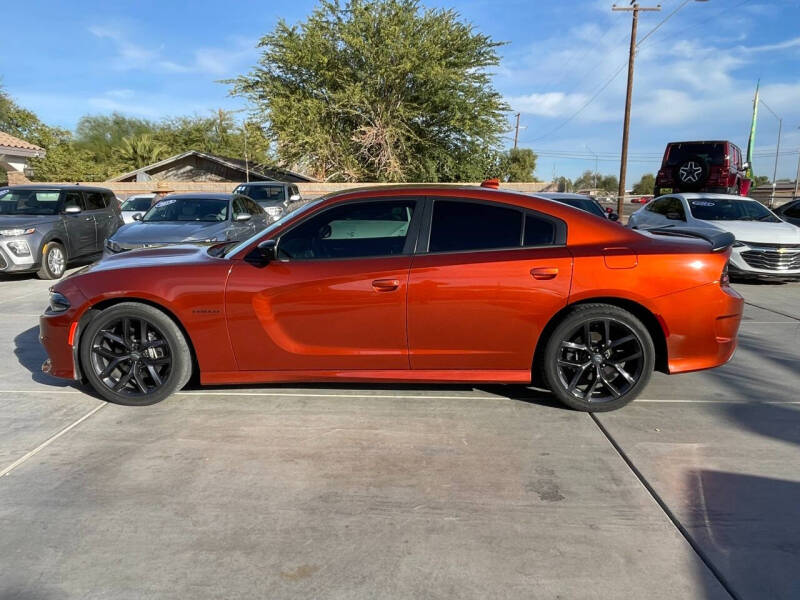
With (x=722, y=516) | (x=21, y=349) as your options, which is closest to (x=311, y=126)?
(x=21, y=349)

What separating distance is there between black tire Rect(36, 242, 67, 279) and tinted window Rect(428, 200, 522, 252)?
27.1ft

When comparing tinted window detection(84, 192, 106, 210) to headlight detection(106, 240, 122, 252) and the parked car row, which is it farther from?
headlight detection(106, 240, 122, 252)

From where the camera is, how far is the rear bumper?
12.2 feet

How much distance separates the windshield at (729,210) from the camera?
388 inches

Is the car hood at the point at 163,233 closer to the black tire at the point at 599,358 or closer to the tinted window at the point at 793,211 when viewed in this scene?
the black tire at the point at 599,358

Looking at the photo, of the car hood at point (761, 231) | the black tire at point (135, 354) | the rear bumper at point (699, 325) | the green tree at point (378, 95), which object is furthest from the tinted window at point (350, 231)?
the green tree at point (378, 95)

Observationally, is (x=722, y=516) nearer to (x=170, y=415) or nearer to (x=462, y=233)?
(x=462, y=233)

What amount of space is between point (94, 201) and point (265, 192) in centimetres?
769

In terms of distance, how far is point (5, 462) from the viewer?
3207 millimetres

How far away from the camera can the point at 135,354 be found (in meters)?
3.95

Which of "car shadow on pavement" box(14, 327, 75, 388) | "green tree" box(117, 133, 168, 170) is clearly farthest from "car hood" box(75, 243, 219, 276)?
A: "green tree" box(117, 133, 168, 170)

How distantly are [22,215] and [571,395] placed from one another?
32.7ft

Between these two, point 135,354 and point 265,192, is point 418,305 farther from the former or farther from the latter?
point 265,192

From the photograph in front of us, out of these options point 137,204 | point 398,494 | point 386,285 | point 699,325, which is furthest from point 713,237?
point 137,204
